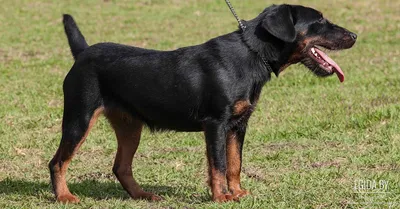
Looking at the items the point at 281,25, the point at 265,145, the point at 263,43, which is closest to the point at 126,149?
the point at 263,43

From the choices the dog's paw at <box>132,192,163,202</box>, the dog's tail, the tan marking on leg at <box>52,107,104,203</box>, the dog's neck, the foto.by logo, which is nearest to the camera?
the dog's neck

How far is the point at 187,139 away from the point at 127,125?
220cm

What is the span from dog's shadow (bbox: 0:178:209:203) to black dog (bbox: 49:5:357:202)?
0.71ft

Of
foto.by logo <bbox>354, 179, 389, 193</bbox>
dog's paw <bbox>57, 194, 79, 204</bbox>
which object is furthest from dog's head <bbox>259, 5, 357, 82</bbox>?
dog's paw <bbox>57, 194, 79, 204</bbox>

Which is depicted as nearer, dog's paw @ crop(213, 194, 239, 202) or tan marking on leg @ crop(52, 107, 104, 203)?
dog's paw @ crop(213, 194, 239, 202)

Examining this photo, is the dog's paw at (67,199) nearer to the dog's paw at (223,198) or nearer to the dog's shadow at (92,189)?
the dog's shadow at (92,189)

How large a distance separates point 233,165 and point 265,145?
2.21 meters

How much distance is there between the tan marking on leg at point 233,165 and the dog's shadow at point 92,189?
0.25 m

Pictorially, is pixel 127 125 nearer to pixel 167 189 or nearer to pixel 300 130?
pixel 167 189

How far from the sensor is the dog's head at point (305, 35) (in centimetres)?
663

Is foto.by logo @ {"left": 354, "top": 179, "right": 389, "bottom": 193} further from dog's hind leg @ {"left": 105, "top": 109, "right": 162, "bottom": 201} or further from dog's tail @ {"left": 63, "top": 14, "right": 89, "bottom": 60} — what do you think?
dog's tail @ {"left": 63, "top": 14, "right": 89, "bottom": 60}

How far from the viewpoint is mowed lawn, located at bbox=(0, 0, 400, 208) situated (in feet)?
23.1

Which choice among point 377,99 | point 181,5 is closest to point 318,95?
point 377,99

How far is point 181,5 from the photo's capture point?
77.7 ft
